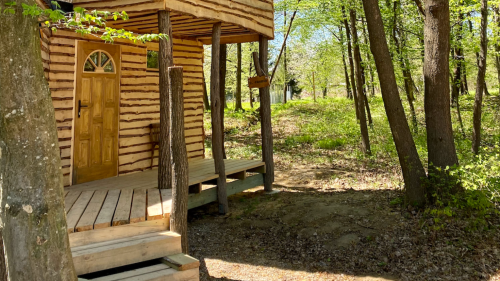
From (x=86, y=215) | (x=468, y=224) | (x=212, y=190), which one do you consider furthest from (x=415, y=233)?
(x=86, y=215)

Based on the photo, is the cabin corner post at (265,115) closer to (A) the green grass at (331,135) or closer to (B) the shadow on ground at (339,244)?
(B) the shadow on ground at (339,244)

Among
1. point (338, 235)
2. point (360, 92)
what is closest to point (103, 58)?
point (338, 235)

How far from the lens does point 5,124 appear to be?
288 cm

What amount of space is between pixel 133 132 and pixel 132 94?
34.3 inches

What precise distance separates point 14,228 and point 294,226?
Result: 561 cm

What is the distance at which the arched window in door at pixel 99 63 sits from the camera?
27.6 feet

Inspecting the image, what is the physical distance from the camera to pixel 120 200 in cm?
648

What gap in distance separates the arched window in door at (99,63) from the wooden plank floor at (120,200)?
2306 millimetres

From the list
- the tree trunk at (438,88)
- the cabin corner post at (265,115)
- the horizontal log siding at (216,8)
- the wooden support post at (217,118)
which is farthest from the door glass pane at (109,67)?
the tree trunk at (438,88)

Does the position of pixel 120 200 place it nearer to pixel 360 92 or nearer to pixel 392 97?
pixel 392 97

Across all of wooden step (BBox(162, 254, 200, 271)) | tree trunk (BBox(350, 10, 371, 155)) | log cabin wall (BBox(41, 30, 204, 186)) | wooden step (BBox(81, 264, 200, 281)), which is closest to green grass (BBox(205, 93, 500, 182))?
tree trunk (BBox(350, 10, 371, 155))

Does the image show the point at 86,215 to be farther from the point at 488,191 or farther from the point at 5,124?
the point at 488,191

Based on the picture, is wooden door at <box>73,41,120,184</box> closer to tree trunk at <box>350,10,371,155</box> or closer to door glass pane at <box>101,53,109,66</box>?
door glass pane at <box>101,53,109,66</box>

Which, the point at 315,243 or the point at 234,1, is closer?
the point at 315,243
